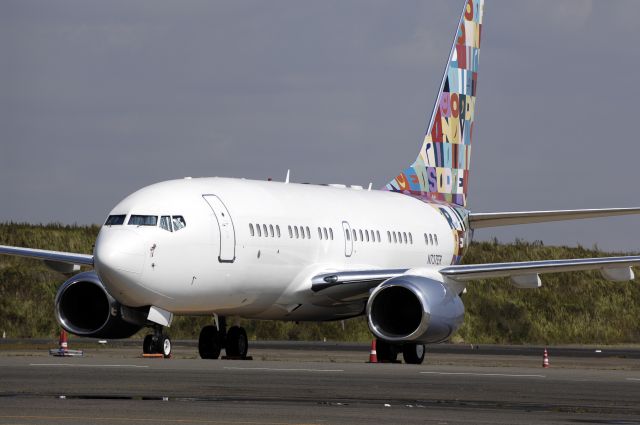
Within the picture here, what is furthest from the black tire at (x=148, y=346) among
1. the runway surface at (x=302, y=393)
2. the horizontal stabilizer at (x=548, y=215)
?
the horizontal stabilizer at (x=548, y=215)

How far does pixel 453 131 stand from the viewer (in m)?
45.0

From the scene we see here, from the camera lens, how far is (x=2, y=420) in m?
14.5

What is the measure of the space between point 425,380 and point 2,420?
9648 millimetres

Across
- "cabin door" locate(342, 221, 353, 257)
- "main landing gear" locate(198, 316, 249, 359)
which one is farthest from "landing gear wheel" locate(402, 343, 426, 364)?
"cabin door" locate(342, 221, 353, 257)

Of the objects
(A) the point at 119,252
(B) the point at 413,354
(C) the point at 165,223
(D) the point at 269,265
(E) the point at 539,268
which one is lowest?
(B) the point at 413,354

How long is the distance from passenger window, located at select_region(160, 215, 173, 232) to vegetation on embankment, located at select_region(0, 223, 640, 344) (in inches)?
822

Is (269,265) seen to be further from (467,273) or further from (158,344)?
(467,273)

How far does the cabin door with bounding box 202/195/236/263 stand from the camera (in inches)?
1182

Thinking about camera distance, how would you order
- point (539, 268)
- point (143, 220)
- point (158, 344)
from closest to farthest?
point (143, 220) < point (158, 344) < point (539, 268)

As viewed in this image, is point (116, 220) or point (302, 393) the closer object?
point (302, 393)

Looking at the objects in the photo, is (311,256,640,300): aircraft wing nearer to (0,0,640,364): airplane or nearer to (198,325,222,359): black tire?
(0,0,640,364): airplane

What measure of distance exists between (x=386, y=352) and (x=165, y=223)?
6.70 meters

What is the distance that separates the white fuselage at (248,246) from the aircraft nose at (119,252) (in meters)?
0.02

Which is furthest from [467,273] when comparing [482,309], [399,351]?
[482,309]
